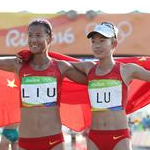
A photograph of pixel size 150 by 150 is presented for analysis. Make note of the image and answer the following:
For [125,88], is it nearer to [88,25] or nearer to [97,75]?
[97,75]

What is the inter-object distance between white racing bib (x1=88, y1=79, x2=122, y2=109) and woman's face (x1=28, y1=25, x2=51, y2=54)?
0.60m

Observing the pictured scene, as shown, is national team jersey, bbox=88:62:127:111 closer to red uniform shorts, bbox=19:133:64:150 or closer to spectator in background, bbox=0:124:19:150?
red uniform shorts, bbox=19:133:64:150

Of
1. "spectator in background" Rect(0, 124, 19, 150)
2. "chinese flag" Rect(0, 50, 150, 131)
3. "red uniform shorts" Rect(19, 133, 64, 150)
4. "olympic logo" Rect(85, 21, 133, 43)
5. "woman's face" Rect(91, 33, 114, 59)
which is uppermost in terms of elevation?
"olympic logo" Rect(85, 21, 133, 43)

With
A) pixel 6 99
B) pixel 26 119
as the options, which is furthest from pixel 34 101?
pixel 6 99

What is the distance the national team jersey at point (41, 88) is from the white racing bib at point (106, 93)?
1.12 feet

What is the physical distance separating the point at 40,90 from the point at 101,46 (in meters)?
0.72

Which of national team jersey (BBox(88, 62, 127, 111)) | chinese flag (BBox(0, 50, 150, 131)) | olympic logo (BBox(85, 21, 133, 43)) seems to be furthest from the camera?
olympic logo (BBox(85, 21, 133, 43))

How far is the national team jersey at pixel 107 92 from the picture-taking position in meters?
4.39

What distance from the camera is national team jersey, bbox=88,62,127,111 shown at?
439 centimetres

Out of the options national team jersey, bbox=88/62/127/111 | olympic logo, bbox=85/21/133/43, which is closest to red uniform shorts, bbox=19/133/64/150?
national team jersey, bbox=88/62/127/111

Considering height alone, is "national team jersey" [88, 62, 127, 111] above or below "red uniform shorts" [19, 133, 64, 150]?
above

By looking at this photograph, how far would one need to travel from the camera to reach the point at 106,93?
441 cm

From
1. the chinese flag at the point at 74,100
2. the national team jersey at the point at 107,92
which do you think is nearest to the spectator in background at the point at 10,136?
the chinese flag at the point at 74,100

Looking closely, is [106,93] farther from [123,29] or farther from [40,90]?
[123,29]
